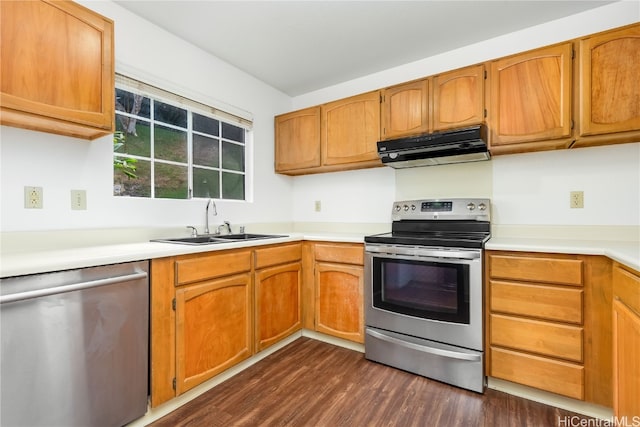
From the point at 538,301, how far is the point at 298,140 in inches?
90.7

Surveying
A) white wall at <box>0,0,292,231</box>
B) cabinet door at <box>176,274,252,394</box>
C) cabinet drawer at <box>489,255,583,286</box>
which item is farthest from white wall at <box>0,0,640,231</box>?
cabinet door at <box>176,274,252,394</box>

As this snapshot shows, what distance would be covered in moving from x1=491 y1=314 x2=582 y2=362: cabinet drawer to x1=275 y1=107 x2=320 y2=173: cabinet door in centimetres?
192

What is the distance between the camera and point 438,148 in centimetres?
215

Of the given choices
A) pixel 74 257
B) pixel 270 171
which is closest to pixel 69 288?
pixel 74 257

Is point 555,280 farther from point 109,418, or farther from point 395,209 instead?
point 109,418

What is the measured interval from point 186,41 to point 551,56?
2534mm

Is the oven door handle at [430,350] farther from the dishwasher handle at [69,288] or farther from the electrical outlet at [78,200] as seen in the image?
the electrical outlet at [78,200]

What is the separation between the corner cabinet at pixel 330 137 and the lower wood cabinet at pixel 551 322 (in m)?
1.33

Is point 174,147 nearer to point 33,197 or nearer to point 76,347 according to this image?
point 33,197

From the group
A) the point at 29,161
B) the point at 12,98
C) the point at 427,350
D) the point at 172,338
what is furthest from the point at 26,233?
the point at 427,350

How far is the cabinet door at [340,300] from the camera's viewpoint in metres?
2.39

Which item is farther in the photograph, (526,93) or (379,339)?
(379,339)

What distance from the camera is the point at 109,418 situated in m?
1.41

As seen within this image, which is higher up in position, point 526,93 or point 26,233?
point 526,93
